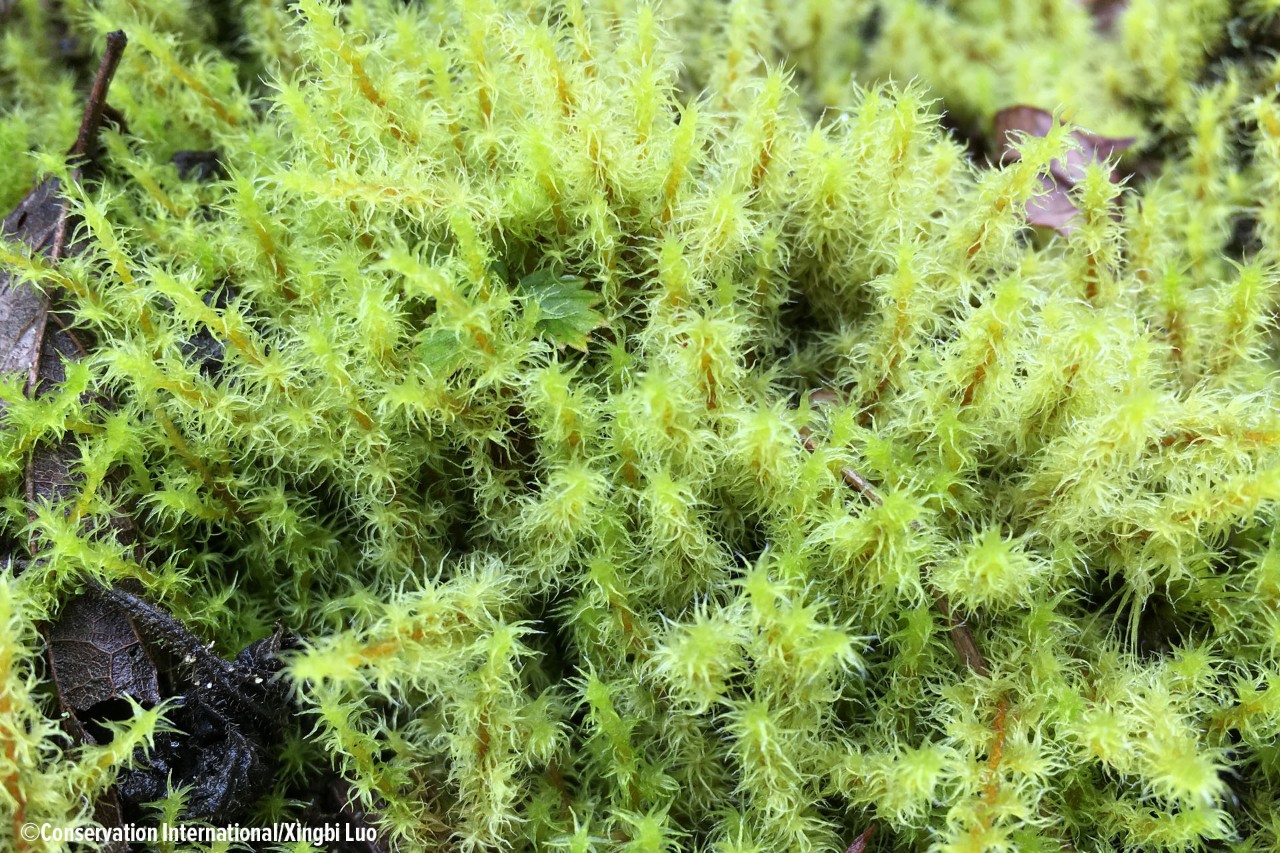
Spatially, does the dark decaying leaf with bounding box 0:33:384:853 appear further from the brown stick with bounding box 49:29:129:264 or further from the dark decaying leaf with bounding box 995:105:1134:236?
the dark decaying leaf with bounding box 995:105:1134:236

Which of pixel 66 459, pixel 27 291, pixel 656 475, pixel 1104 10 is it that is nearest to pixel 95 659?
pixel 66 459

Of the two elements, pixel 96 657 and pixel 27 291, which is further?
pixel 27 291

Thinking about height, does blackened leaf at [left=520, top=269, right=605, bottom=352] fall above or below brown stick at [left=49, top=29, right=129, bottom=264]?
below

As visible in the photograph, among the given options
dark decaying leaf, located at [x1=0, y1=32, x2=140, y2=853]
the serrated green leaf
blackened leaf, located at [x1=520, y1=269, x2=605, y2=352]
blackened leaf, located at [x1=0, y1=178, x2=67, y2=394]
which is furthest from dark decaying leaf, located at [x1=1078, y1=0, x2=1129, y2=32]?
blackened leaf, located at [x1=0, y1=178, x2=67, y2=394]

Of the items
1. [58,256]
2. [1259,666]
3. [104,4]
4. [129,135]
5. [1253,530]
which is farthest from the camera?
[104,4]

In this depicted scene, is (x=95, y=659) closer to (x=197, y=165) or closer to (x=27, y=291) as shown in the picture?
(x=27, y=291)

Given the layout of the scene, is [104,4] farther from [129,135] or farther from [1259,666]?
[1259,666]

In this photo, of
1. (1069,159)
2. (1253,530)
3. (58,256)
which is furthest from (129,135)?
(1253,530)
